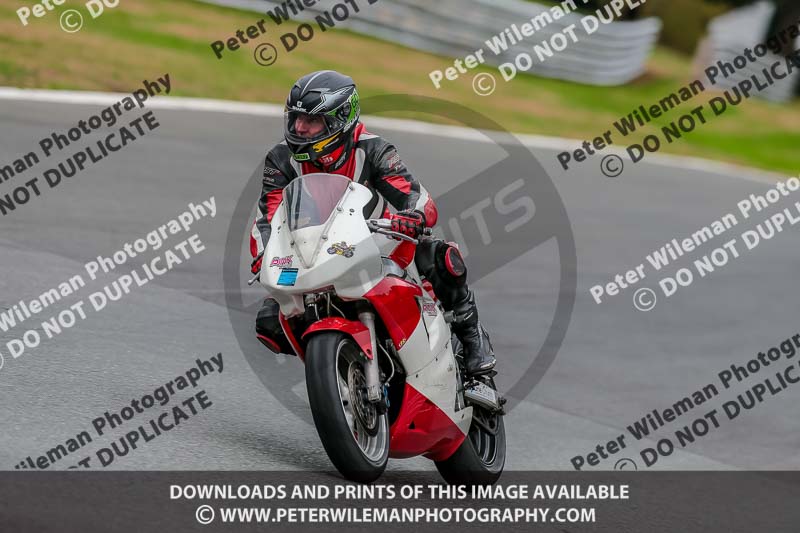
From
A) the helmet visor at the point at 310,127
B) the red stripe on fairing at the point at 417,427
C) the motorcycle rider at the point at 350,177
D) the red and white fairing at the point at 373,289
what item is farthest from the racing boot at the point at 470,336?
the helmet visor at the point at 310,127

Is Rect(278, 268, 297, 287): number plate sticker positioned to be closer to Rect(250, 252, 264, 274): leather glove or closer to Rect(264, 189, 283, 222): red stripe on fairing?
Rect(250, 252, 264, 274): leather glove

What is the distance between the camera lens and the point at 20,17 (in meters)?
18.4

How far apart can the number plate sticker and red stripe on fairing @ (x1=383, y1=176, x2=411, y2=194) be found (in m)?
0.89

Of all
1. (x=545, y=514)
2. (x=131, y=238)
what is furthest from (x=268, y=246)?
(x=131, y=238)

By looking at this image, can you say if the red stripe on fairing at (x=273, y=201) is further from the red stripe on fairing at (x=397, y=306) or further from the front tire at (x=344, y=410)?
the front tire at (x=344, y=410)

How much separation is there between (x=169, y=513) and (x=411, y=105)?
53.8 ft

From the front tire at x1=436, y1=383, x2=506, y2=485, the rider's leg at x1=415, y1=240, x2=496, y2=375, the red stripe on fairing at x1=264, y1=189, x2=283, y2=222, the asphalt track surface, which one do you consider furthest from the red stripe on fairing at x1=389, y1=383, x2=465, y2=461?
the red stripe on fairing at x1=264, y1=189, x2=283, y2=222

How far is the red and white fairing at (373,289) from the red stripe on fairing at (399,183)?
0.91 ft

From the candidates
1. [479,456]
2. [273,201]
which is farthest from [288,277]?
[479,456]

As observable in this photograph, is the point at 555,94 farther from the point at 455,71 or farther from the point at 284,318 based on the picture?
the point at 284,318

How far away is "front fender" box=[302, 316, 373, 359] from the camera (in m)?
5.07

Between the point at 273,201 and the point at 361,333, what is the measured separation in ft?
3.27

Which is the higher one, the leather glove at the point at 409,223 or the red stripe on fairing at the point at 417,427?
the leather glove at the point at 409,223

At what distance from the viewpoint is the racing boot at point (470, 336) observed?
6.05m
